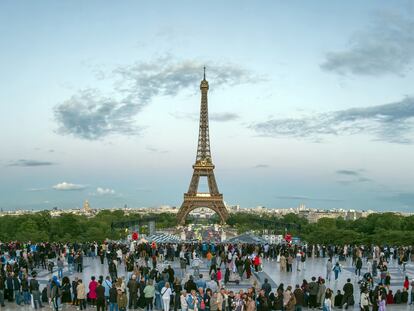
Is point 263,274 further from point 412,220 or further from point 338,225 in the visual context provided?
point 338,225

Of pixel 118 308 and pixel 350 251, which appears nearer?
pixel 118 308

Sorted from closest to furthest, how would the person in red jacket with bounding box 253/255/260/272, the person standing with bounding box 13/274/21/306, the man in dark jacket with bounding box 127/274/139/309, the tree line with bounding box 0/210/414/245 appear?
the man in dark jacket with bounding box 127/274/139/309 → the person standing with bounding box 13/274/21/306 → the person in red jacket with bounding box 253/255/260/272 → the tree line with bounding box 0/210/414/245

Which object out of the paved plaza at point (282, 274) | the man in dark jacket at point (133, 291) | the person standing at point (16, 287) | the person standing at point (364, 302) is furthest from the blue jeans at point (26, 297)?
the person standing at point (364, 302)

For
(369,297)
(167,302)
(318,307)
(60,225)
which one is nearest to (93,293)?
(167,302)

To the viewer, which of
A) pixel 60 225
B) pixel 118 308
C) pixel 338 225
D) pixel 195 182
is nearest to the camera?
pixel 118 308

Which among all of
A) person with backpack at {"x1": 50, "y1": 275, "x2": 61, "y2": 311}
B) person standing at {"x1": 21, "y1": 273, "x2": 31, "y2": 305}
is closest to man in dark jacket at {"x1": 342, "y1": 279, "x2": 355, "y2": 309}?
person with backpack at {"x1": 50, "y1": 275, "x2": 61, "y2": 311}

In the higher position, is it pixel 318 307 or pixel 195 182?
pixel 195 182

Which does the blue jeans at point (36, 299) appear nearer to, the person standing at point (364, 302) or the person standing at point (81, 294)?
the person standing at point (81, 294)

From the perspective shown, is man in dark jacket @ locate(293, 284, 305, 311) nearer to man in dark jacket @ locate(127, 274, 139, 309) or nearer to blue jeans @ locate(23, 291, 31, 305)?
man in dark jacket @ locate(127, 274, 139, 309)

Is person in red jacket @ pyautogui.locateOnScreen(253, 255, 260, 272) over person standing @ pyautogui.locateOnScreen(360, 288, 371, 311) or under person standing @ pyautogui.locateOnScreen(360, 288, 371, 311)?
over
